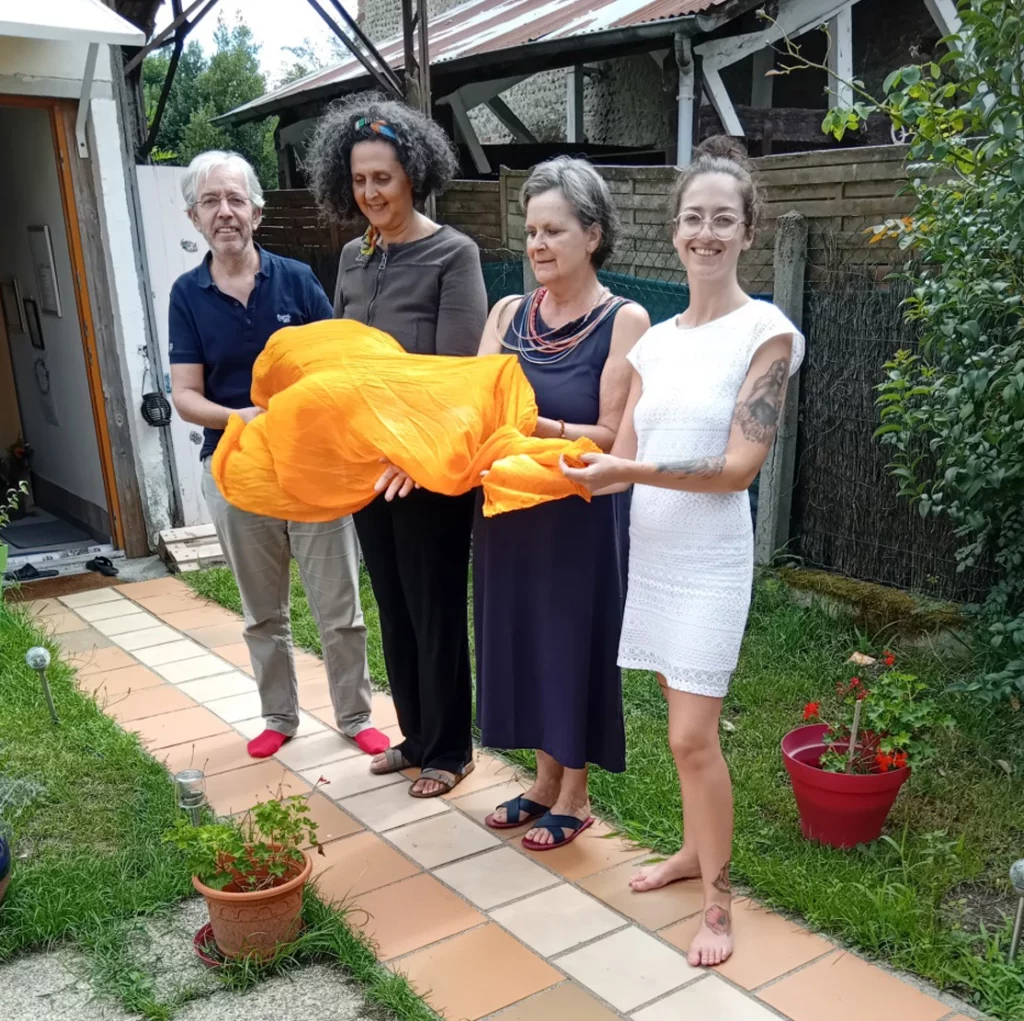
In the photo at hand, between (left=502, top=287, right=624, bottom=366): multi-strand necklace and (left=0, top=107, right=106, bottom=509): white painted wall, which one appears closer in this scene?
(left=502, top=287, right=624, bottom=366): multi-strand necklace

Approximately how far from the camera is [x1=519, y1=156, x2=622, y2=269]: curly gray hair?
2.52m

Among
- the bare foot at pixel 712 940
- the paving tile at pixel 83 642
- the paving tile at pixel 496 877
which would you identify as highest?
the bare foot at pixel 712 940

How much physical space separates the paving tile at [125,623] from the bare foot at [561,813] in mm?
2728

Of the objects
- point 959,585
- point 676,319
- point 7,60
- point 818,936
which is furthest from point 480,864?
point 7,60

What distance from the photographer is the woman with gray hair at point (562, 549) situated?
2.55 metres

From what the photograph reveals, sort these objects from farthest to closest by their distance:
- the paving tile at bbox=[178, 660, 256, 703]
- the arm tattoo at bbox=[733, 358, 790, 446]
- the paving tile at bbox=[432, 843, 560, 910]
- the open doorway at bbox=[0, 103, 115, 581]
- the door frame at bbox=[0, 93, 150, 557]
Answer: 1. the open doorway at bbox=[0, 103, 115, 581]
2. the door frame at bbox=[0, 93, 150, 557]
3. the paving tile at bbox=[178, 660, 256, 703]
4. the paving tile at bbox=[432, 843, 560, 910]
5. the arm tattoo at bbox=[733, 358, 790, 446]

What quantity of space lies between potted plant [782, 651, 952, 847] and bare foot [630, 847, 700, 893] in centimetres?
36

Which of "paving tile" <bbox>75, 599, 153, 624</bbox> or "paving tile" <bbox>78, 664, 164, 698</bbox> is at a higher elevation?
"paving tile" <bbox>78, 664, 164, 698</bbox>

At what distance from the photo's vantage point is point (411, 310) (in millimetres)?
2883

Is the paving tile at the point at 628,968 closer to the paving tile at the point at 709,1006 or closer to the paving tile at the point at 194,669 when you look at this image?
the paving tile at the point at 709,1006

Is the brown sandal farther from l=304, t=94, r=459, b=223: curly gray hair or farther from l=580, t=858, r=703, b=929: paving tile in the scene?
l=304, t=94, r=459, b=223: curly gray hair

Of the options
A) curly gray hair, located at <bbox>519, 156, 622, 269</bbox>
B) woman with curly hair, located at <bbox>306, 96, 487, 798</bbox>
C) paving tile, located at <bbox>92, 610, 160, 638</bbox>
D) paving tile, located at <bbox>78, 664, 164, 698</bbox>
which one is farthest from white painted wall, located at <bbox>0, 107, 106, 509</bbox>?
curly gray hair, located at <bbox>519, 156, 622, 269</bbox>

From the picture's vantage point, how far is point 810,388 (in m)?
4.48

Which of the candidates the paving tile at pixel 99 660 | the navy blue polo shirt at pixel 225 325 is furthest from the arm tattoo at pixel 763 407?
the paving tile at pixel 99 660
